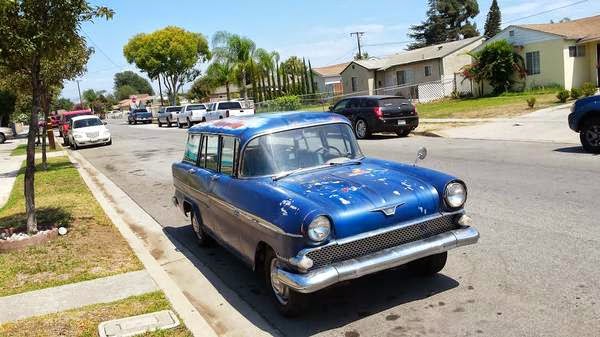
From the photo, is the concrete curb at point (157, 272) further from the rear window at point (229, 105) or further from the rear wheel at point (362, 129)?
the rear window at point (229, 105)

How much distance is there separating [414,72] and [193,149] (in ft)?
125

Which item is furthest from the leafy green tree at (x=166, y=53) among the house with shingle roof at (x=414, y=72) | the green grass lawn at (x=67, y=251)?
the green grass lawn at (x=67, y=251)

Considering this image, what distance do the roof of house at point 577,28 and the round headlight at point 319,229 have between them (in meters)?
30.9

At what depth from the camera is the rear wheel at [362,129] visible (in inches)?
783

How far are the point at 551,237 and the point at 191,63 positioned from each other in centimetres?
6211

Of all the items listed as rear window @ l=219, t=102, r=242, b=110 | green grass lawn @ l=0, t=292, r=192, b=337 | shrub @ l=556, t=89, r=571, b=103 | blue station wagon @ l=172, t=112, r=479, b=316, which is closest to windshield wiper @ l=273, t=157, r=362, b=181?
blue station wagon @ l=172, t=112, r=479, b=316

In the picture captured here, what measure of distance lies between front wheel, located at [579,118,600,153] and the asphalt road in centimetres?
244

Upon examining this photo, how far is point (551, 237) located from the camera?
6.31m

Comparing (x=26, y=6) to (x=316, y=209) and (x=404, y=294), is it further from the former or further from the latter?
(x=404, y=294)

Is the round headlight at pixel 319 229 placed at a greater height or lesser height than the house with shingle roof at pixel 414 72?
lesser

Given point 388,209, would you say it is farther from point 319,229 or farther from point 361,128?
point 361,128

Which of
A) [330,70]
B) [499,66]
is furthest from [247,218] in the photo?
[330,70]

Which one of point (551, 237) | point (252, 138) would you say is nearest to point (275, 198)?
point (252, 138)

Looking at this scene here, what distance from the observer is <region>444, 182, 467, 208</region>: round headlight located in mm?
4957
